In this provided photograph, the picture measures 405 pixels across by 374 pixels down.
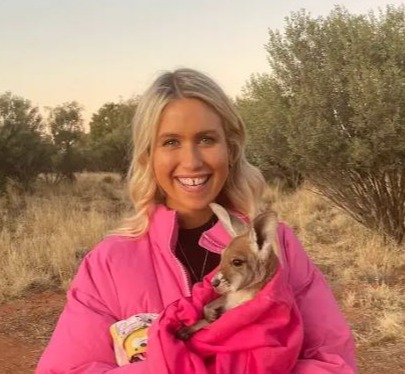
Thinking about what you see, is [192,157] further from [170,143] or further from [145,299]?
[145,299]

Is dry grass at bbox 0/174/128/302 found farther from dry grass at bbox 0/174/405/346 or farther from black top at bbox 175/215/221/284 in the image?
black top at bbox 175/215/221/284

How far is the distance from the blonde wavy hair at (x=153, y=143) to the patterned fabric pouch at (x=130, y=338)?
408 millimetres

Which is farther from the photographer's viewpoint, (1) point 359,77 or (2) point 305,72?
(2) point 305,72

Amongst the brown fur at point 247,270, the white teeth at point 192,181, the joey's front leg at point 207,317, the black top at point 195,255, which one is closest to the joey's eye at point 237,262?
the brown fur at point 247,270

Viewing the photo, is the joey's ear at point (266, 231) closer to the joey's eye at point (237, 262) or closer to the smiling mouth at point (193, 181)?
the joey's eye at point (237, 262)

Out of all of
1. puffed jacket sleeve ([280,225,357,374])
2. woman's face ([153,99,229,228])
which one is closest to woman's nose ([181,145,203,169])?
woman's face ([153,99,229,228])

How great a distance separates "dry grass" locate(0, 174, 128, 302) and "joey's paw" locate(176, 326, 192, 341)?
7.60 metres

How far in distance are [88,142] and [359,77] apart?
2236cm

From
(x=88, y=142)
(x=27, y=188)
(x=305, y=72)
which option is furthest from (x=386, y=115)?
(x=88, y=142)

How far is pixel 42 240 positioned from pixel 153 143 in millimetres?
9717

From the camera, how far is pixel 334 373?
2178 mm

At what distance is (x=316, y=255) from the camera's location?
11633mm

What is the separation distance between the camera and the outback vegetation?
8648 mm

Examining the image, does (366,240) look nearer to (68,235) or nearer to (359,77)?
(359,77)
